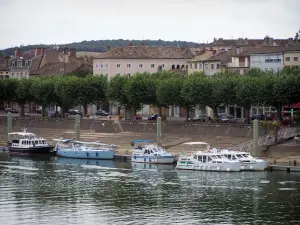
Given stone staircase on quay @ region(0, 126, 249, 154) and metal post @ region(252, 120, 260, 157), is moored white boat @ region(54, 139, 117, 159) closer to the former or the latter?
stone staircase on quay @ region(0, 126, 249, 154)

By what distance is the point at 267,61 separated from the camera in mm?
155625

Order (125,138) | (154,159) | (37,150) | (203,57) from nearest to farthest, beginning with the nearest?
(154,159) → (37,150) → (125,138) → (203,57)

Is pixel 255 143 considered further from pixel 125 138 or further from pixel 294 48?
pixel 294 48

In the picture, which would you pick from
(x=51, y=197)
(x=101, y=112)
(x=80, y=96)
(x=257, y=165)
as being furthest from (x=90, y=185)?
(x=101, y=112)

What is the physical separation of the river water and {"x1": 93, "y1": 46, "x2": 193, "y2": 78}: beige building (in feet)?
229

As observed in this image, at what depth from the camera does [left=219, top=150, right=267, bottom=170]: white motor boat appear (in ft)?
343

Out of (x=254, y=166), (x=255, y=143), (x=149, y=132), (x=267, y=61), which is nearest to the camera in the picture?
(x=254, y=166)

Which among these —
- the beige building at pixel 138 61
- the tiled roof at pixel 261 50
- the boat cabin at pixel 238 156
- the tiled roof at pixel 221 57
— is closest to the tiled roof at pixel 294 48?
the tiled roof at pixel 261 50

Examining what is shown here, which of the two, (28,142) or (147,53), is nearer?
(28,142)

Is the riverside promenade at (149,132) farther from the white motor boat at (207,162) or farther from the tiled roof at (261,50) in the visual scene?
the tiled roof at (261,50)

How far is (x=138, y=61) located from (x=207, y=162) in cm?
7652

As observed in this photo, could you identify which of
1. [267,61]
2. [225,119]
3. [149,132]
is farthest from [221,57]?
[149,132]

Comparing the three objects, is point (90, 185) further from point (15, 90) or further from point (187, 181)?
point (15, 90)

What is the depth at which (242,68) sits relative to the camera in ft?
521
